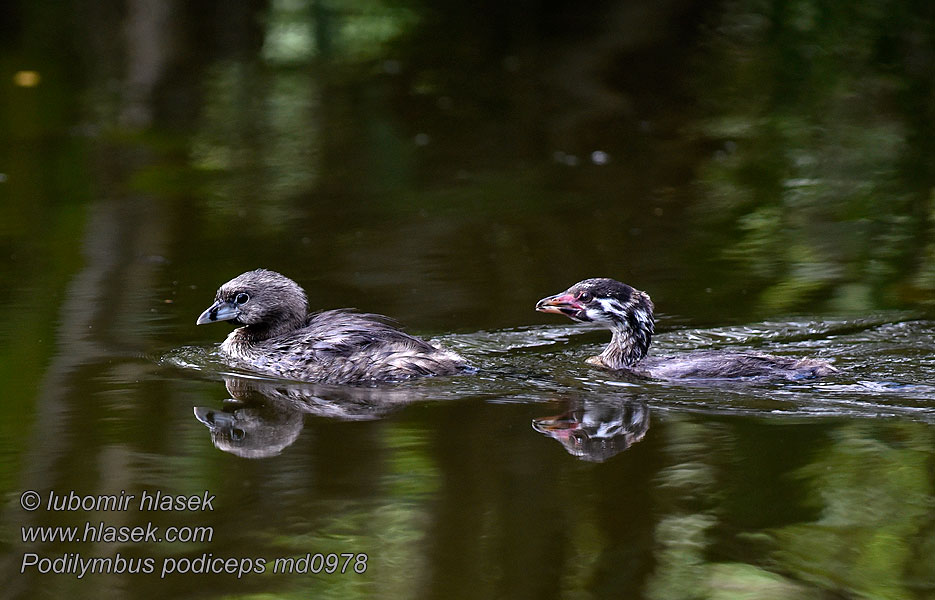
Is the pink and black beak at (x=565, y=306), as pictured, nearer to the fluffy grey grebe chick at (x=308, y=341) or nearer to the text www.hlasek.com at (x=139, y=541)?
the fluffy grey grebe chick at (x=308, y=341)

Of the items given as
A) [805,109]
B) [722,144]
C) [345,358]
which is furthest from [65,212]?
[805,109]

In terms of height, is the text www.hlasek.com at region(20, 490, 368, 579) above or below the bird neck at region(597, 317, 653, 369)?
above

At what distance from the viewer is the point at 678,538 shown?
18.3 ft

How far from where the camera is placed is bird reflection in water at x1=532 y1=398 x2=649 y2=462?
6805mm

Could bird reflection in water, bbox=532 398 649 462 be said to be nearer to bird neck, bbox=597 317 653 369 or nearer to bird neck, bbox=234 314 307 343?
bird neck, bbox=597 317 653 369

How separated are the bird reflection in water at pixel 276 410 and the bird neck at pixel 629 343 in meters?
1.39

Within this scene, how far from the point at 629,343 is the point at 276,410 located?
2.25m

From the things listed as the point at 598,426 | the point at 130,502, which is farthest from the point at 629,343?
the point at 130,502

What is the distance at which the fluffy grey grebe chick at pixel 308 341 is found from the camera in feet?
26.8

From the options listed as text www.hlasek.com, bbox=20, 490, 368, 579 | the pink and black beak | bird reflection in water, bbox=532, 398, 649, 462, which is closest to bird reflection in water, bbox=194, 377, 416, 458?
text www.hlasek.com, bbox=20, 490, 368, 579

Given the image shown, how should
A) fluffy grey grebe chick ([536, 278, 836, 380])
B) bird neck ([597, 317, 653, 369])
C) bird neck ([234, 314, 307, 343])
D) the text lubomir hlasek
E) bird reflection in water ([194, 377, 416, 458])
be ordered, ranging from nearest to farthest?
the text lubomir hlasek < bird reflection in water ([194, 377, 416, 458]) < fluffy grey grebe chick ([536, 278, 836, 380]) < bird neck ([597, 317, 653, 369]) < bird neck ([234, 314, 307, 343])

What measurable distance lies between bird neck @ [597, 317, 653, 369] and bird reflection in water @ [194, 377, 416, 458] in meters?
1.39

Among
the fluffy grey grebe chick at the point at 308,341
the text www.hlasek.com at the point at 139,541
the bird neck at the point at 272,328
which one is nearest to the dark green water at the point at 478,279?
the text www.hlasek.com at the point at 139,541

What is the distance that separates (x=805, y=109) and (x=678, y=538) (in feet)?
Result: 37.9
